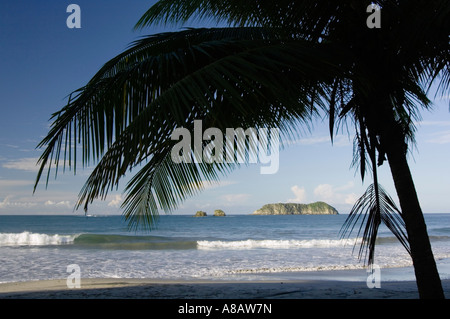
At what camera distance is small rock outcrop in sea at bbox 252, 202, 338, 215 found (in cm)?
9731

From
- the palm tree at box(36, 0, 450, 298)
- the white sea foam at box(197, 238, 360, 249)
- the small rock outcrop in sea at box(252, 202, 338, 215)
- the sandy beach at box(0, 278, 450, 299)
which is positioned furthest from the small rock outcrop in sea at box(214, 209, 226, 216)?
the palm tree at box(36, 0, 450, 298)

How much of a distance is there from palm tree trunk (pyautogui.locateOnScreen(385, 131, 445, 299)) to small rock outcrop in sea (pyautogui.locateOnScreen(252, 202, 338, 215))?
309 ft

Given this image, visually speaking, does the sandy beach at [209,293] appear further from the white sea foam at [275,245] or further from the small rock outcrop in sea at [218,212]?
the small rock outcrop in sea at [218,212]

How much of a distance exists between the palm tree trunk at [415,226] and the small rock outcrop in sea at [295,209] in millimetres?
94296

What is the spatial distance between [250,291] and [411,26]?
5.35 m

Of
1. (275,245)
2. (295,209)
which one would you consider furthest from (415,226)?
(295,209)

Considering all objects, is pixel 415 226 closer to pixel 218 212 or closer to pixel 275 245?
pixel 275 245

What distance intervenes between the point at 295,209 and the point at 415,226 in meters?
95.3

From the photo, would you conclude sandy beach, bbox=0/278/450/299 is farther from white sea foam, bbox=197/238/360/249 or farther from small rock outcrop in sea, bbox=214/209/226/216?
small rock outcrop in sea, bbox=214/209/226/216

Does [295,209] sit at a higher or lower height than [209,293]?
lower

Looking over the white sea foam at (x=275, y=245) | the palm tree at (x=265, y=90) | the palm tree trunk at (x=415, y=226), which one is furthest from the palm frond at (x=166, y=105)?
the white sea foam at (x=275, y=245)

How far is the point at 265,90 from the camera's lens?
3.16m

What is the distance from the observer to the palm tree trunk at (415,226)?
3406 millimetres
